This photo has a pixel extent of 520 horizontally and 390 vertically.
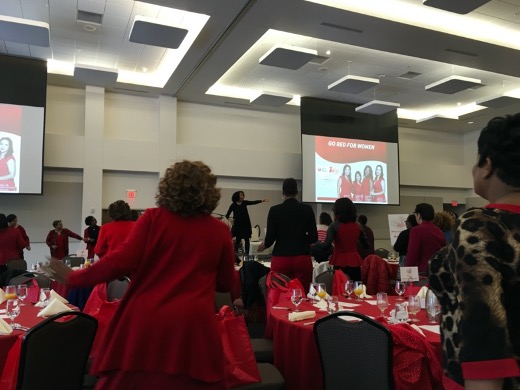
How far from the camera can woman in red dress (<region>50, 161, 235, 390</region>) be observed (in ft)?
5.45

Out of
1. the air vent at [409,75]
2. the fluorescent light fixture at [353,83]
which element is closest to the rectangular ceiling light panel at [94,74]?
the fluorescent light fixture at [353,83]

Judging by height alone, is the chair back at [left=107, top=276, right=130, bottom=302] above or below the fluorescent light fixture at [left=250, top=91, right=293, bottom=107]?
below

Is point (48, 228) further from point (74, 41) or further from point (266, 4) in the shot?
point (266, 4)

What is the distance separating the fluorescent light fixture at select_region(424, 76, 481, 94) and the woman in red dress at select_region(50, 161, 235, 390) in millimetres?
7462

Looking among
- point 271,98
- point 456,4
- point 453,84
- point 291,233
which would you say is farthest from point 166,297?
point 453,84

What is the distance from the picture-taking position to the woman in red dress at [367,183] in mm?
10953

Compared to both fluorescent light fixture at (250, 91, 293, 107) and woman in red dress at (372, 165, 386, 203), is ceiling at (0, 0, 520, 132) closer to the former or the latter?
fluorescent light fixture at (250, 91, 293, 107)

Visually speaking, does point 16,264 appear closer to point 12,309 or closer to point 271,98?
point 12,309

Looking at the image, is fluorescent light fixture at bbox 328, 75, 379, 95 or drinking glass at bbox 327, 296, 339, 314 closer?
drinking glass at bbox 327, 296, 339, 314

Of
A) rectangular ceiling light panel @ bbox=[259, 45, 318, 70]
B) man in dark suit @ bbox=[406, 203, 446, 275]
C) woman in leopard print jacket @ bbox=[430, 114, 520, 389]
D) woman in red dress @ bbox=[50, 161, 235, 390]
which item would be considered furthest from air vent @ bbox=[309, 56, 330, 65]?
woman in leopard print jacket @ bbox=[430, 114, 520, 389]

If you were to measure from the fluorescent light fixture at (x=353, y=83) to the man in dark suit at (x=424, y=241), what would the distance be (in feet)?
12.9

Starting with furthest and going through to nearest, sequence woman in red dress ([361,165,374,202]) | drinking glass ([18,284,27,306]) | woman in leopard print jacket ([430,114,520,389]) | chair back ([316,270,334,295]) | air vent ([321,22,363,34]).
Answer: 1. woman in red dress ([361,165,374,202])
2. air vent ([321,22,363,34])
3. chair back ([316,270,334,295])
4. drinking glass ([18,284,27,306])
5. woman in leopard print jacket ([430,114,520,389])

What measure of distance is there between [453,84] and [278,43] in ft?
11.1

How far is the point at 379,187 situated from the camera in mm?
11102
